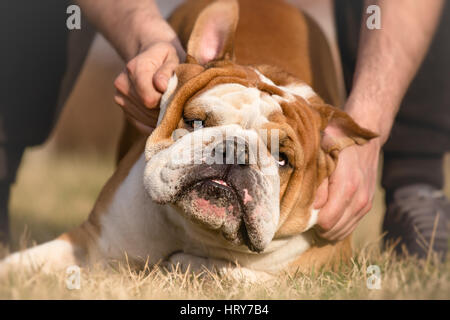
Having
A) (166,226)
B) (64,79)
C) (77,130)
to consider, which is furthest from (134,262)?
(77,130)

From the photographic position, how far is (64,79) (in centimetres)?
371

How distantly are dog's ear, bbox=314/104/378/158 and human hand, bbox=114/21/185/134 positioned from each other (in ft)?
1.85

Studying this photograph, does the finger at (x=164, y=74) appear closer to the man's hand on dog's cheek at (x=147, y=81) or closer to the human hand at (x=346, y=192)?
the man's hand on dog's cheek at (x=147, y=81)

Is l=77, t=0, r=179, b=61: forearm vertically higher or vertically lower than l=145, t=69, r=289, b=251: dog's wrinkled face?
higher

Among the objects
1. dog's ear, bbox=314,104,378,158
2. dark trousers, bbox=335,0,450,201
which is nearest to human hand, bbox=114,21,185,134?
dog's ear, bbox=314,104,378,158

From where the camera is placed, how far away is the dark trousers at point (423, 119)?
367 centimetres

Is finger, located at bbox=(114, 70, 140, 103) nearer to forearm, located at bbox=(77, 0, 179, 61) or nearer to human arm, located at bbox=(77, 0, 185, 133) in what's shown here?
human arm, located at bbox=(77, 0, 185, 133)

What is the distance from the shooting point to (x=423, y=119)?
12.1 ft

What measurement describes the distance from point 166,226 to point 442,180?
6.13 ft

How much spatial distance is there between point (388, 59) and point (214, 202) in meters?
1.23

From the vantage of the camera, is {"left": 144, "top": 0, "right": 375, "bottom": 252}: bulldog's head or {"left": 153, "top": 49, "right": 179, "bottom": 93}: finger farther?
{"left": 153, "top": 49, "right": 179, "bottom": 93}: finger

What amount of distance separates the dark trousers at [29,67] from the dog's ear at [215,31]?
3.88ft

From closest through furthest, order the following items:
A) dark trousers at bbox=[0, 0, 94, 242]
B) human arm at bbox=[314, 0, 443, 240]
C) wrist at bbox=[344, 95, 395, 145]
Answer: human arm at bbox=[314, 0, 443, 240] < wrist at bbox=[344, 95, 395, 145] < dark trousers at bbox=[0, 0, 94, 242]

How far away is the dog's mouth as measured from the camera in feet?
6.64
